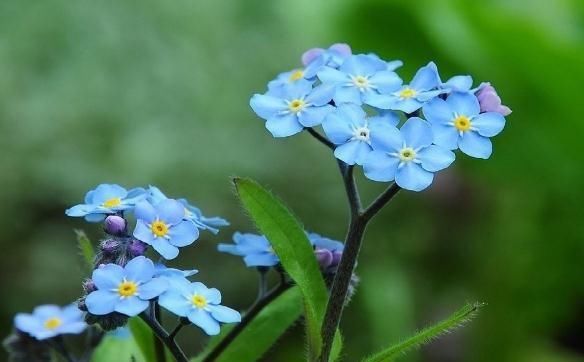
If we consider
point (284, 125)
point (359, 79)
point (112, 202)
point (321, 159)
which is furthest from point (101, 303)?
point (321, 159)

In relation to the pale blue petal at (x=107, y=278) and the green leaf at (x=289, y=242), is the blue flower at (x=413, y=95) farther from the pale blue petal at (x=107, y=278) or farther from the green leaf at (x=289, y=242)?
the pale blue petal at (x=107, y=278)

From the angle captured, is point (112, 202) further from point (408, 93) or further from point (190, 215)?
point (408, 93)

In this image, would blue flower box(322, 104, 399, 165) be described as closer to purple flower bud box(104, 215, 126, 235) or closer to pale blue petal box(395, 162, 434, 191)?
pale blue petal box(395, 162, 434, 191)

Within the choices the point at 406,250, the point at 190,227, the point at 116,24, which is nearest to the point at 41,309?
the point at 190,227

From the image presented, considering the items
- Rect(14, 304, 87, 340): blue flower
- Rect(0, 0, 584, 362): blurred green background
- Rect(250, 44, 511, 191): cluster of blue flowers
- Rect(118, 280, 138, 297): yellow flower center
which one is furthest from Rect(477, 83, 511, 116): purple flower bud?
Rect(0, 0, 584, 362): blurred green background

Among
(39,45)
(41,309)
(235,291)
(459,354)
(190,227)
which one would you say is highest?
(190,227)

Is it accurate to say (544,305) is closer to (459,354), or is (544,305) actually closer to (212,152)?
(459,354)

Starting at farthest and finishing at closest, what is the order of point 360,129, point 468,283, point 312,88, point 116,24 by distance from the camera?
point 116,24 → point 468,283 → point 312,88 → point 360,129
